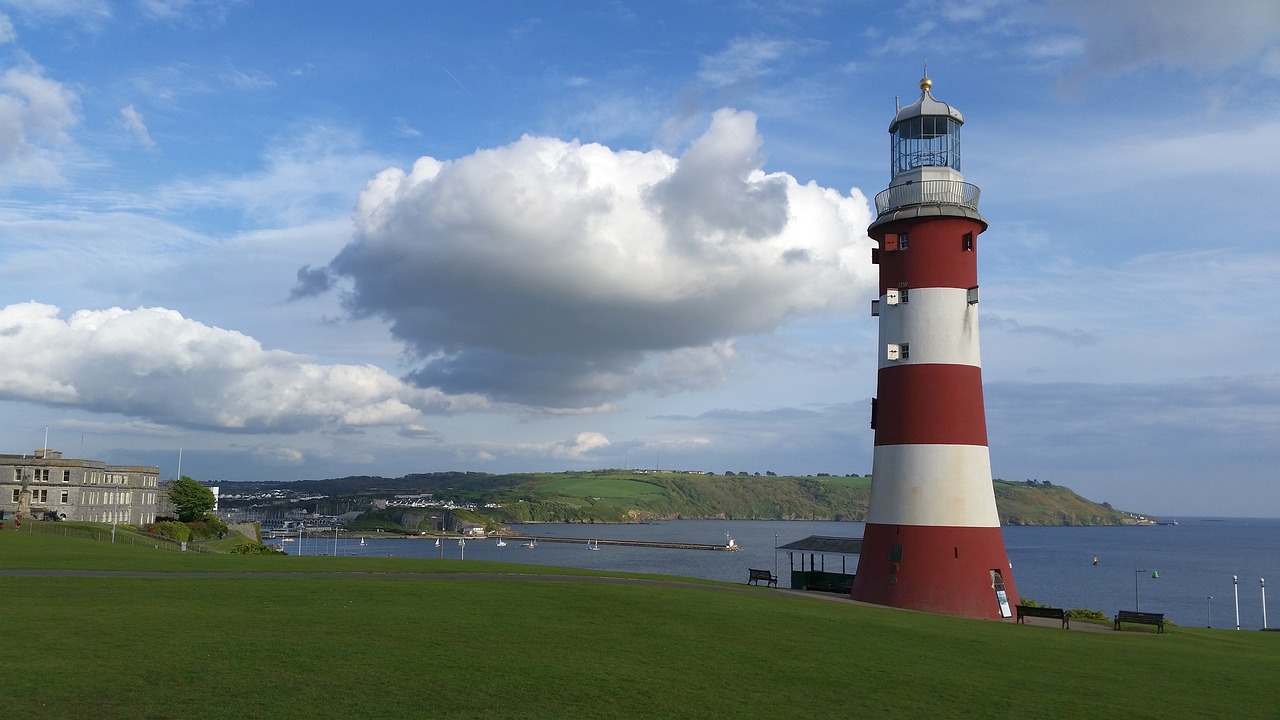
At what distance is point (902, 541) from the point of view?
101ft

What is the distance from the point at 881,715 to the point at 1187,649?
50.3 feet

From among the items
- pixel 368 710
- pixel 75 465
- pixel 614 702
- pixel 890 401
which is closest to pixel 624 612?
pixel 614 702

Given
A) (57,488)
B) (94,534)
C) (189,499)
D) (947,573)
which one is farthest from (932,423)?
(189,499)

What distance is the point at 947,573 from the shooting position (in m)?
30.0

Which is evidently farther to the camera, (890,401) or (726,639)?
(890,401)

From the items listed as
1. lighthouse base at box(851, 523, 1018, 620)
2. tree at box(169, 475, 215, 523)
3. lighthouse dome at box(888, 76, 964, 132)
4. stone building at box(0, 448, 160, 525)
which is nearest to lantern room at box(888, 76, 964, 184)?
lighthouse dome at box(888, 76, 964, 132)

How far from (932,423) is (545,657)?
18.0 metres

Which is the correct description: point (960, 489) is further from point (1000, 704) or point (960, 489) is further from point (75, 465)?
point (75, 465)

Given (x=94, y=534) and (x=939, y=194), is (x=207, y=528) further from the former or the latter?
(x=939, y=194)

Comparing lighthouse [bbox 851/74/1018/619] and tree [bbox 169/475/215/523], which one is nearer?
lighthouse [bbox 851/74/1018/619]

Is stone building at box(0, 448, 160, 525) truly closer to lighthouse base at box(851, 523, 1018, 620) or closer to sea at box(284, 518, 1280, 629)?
sea at box(284, 518, 1280, 629)

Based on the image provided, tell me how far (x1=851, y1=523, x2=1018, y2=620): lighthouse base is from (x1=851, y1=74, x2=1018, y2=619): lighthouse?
3 cm

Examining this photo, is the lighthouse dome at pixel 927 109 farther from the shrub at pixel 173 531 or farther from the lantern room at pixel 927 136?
the shrub at pixel 173 531

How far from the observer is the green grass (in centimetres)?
1380
